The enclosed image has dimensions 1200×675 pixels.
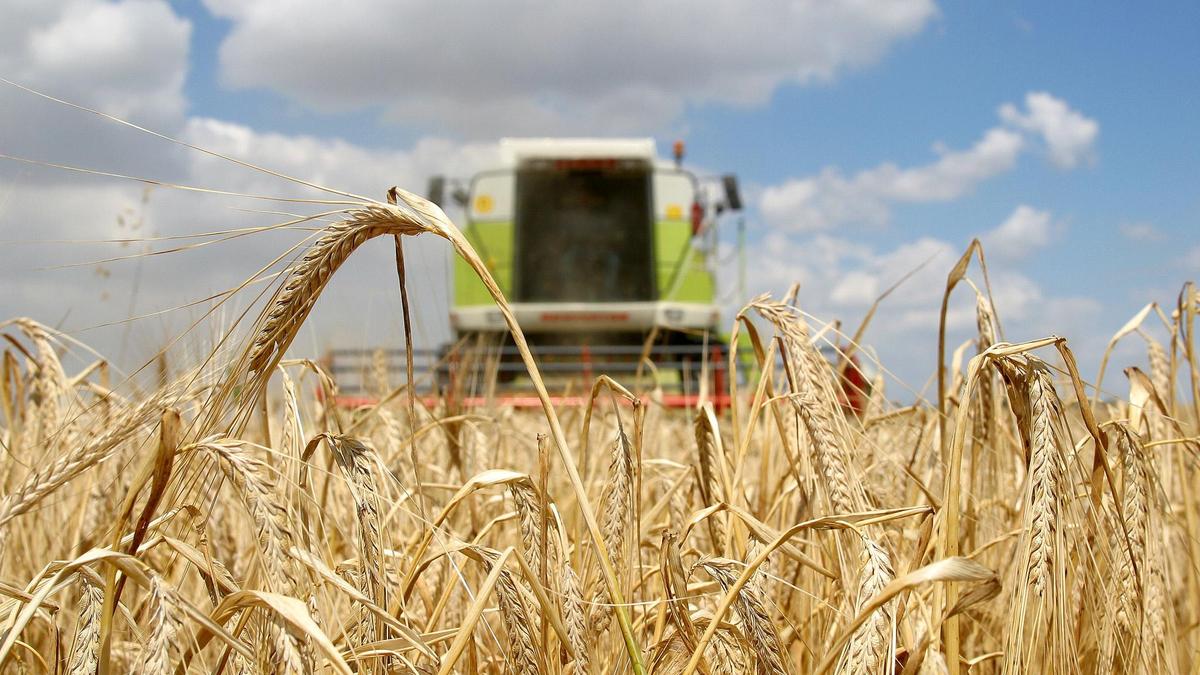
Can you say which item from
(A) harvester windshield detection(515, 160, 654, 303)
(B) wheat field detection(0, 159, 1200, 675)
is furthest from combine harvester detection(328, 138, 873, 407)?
(B) wheat field detection(0, 159, 1200, 675)

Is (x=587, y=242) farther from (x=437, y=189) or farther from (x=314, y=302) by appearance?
(x=314, y=302)

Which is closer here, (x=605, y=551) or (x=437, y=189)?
(x=605, y=551)

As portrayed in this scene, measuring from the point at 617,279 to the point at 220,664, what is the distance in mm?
9940

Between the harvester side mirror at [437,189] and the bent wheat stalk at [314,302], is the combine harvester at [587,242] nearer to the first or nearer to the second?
the harvester side mirror at [437,189]

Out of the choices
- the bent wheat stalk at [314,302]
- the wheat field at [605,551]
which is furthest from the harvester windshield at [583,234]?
the bent wheat stalk at [314,302]

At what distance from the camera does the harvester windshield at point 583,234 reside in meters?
10.6

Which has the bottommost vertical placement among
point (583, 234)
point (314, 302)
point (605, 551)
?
point (605, 551)

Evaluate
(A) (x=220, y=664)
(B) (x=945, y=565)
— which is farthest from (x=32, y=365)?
(B) (x=945, y=565)

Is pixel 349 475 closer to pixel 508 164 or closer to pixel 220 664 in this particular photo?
pixel 220 664

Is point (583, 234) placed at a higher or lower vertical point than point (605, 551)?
higher

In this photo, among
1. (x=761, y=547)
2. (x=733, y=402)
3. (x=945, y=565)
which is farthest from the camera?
(x=733, y=402)

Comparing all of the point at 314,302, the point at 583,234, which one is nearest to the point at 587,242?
the point at 583,234

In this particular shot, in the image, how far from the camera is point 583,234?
35.4 feet

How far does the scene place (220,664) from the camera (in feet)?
2.54
